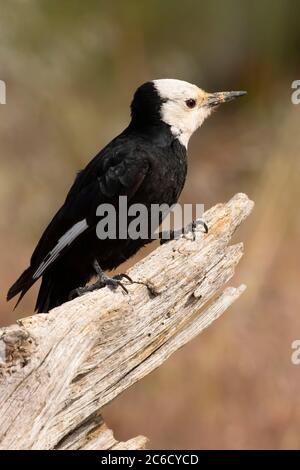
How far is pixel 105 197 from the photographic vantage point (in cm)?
443

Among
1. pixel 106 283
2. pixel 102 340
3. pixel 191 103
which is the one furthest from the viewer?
pixel 191 103

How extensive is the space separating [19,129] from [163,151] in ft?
10.3

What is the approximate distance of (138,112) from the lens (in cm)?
474

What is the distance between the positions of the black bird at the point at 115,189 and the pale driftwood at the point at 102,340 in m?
0.38

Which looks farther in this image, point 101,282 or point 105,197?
point 105,197

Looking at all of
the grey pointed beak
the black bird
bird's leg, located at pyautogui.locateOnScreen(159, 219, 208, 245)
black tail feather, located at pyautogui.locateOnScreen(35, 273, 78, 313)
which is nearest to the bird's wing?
the black bird

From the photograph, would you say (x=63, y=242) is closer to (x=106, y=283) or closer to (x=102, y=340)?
(x=106, y=283)

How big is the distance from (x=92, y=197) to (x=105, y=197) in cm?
6

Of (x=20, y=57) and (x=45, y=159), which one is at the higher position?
(x=20, y=57)

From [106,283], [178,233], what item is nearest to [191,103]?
[178,233]

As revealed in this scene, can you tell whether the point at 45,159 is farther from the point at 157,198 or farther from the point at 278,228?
the point at 157,198

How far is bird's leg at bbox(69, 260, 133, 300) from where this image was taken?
379 cm

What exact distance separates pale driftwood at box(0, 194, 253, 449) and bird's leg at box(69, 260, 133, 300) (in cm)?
5
